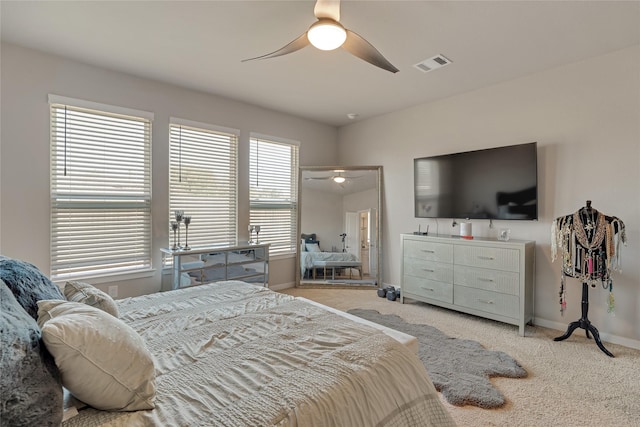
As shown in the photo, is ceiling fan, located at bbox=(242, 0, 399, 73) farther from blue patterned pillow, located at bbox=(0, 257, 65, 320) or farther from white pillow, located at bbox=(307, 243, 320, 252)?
white pillow, located at bbox=(307, 243, 320, 252)

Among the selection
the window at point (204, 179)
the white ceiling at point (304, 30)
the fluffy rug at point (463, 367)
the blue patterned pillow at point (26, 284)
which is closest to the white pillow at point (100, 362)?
the blue patterned pillow at point (26, 284)

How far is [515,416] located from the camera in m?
1.88

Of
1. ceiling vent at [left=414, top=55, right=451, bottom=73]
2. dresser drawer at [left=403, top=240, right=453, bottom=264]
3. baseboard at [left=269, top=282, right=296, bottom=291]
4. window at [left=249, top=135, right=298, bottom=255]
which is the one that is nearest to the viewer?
ceiling vent at [left=414, top=55, right=451, bottom=73]

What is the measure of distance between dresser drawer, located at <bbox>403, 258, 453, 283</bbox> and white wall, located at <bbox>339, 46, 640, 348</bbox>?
0.62 meters

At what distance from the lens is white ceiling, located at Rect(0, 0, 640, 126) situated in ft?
7.40

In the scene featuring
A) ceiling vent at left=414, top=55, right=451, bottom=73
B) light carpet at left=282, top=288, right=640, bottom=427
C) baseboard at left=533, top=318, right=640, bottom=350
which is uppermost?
ceiling vent at left=414, top=55, right=451, bottom=73

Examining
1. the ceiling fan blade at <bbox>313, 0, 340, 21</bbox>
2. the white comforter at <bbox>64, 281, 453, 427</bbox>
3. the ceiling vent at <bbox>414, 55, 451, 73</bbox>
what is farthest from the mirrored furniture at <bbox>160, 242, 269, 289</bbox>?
the ceiling vent at <bbox>414, 55, 451, 73</bbox>

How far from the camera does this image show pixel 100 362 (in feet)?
3.14

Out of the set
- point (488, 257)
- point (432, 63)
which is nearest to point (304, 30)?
point (432, 63)

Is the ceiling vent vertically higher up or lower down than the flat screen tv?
higher up

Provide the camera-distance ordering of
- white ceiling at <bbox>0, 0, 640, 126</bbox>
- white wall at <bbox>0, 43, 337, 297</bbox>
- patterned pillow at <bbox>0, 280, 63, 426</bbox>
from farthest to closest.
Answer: white wall at <bbox>0, 43, 337, 297</bbox>
white ceiling at <bbox>0, 0, 640, 126</bbox>
patterned pillow at <bbox>0, 280, 63, 426</bbox>

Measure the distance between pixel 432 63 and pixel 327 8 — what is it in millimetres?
1613

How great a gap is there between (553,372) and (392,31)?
2925 millimetres

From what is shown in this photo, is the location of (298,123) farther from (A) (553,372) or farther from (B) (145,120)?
(A) (553,372)
